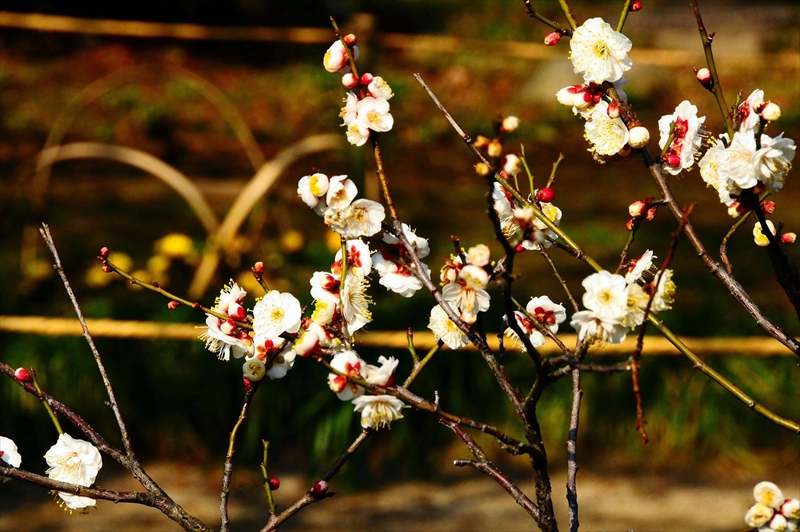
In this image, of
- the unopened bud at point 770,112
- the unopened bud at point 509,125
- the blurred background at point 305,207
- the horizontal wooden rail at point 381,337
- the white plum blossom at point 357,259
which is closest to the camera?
the unopened bud at point 509,125

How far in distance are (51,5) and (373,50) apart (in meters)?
4.80

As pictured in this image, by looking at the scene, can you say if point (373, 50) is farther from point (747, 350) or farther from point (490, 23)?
point (490, 23)

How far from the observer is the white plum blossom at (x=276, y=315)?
98 centimetres

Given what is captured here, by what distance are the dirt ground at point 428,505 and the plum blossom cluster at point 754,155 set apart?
1.67 m

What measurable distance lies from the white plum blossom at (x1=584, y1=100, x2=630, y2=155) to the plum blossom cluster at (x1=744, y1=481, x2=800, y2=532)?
39 cm

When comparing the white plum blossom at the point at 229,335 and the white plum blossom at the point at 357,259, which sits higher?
the white plum blossom at the point at 357,259

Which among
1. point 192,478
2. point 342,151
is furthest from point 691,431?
point 342,151

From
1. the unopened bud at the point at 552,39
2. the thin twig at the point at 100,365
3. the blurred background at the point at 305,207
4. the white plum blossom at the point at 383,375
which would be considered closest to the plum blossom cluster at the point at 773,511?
the white plum blossom at the point at 383,375

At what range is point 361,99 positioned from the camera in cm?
99

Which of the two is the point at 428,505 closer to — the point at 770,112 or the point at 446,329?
the point at 446,329

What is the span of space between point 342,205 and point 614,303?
282 mm

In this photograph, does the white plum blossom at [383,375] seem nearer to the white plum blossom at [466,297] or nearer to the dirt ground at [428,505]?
the white plum blossom at [466,297]

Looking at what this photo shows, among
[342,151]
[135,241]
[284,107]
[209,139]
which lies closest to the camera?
[342,151]

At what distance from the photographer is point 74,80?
7.65m
